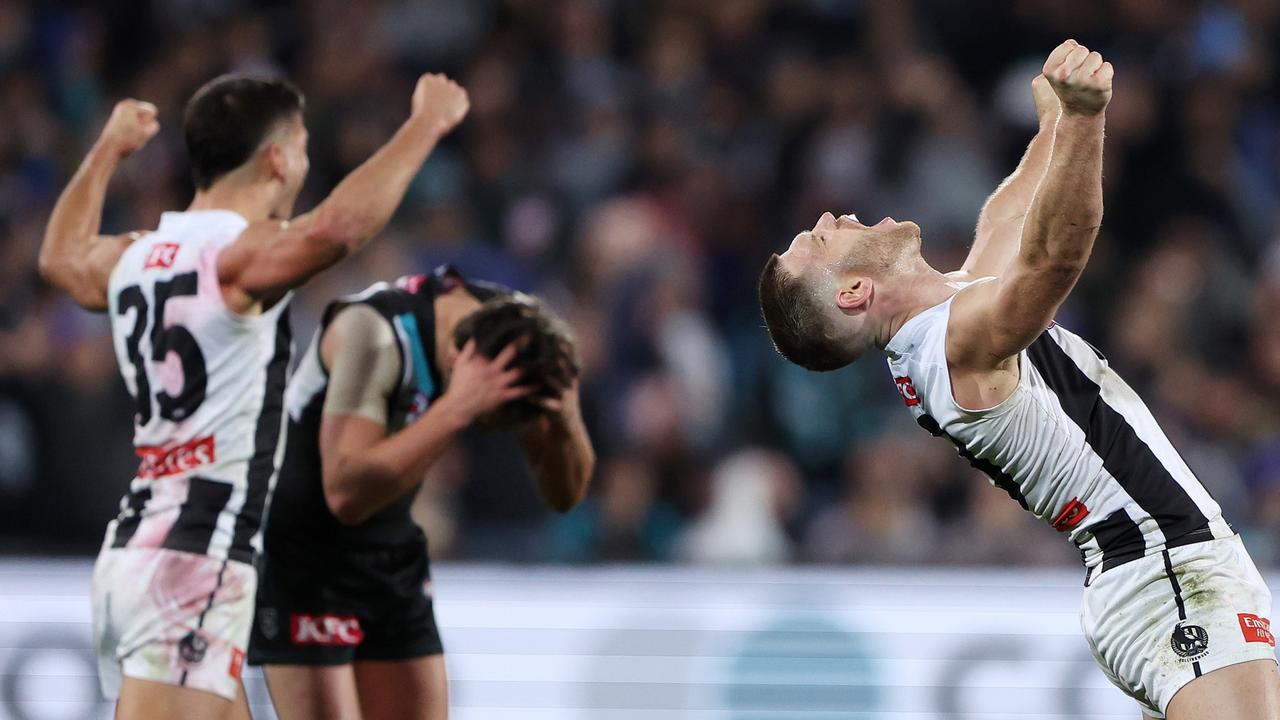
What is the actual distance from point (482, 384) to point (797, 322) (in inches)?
40.1

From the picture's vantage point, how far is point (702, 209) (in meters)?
10.5

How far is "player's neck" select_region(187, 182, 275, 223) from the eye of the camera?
16.3ft

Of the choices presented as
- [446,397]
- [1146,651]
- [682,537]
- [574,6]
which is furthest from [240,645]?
[574,6]

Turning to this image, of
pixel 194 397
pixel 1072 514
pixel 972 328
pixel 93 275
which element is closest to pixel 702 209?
pixel 93 275

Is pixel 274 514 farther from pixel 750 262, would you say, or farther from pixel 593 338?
pixel 750 262

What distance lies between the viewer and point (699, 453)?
916 centimetres

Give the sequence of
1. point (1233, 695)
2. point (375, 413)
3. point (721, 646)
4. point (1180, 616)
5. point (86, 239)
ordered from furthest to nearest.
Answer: point (721, 646), point (86, 239), point (375, 413), point (1180, 616), point (1233, 695)

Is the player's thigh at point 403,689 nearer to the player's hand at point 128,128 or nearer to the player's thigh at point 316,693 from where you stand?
the player's thigh at point 316,693

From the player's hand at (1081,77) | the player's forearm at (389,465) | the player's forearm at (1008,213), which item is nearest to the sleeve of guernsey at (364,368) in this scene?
the player's forearm at (389,465)

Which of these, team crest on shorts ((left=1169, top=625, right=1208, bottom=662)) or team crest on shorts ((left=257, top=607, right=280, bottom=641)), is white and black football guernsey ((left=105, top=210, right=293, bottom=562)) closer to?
team crest on shorts ((left=257, top=607, right=280, bottom=641))

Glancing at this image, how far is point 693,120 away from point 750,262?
1.33m

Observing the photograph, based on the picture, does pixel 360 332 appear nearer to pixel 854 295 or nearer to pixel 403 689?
pixel 403 689

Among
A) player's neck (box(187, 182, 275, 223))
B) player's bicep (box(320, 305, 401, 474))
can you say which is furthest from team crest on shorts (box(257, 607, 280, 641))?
player's neck (box(187, 182, 275, 223))

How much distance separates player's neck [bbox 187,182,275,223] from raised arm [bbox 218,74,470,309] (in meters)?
0.21
